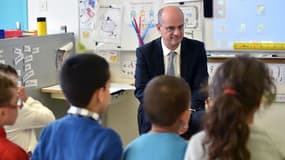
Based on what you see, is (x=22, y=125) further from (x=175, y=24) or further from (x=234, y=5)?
(x=234, y=5)

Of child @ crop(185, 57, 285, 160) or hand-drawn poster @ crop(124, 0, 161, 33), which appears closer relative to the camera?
child @ crop(185, 57, 285, 160)

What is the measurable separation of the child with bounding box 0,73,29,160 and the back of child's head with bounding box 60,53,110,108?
1.22 ft

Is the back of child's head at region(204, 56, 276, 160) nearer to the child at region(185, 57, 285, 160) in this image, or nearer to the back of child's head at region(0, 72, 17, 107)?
the child at region(185, 57, 285, 160)

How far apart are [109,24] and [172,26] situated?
3.38 ft

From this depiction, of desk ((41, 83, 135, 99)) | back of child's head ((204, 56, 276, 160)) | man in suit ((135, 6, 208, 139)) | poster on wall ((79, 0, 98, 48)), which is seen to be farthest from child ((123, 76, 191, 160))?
poster on wall ((79, 0, 98, 48))

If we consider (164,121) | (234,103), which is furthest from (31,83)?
(234,103)

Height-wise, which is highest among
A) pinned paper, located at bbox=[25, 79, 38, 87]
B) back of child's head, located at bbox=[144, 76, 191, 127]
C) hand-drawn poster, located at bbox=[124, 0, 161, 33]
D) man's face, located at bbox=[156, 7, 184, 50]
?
hand-drawn poster, located at bbox=[124, 0, 161, 33]

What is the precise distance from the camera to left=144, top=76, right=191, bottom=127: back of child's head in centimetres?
146

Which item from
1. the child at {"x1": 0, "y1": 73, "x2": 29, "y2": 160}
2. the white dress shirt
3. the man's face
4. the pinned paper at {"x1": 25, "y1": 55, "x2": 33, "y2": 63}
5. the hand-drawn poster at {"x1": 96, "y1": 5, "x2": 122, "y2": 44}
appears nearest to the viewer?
the child at {"x1": 0, "y1": 73, "x2": 29, "y2": 160}

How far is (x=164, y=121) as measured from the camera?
4.81ft

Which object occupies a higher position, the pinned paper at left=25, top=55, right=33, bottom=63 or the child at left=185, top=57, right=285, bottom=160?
the pinned paper at left=25, top=55, right=33, bottom=63

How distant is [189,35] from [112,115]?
100 cm

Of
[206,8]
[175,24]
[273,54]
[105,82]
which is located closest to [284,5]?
[273,54]

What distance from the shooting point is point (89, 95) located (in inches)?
60.4
